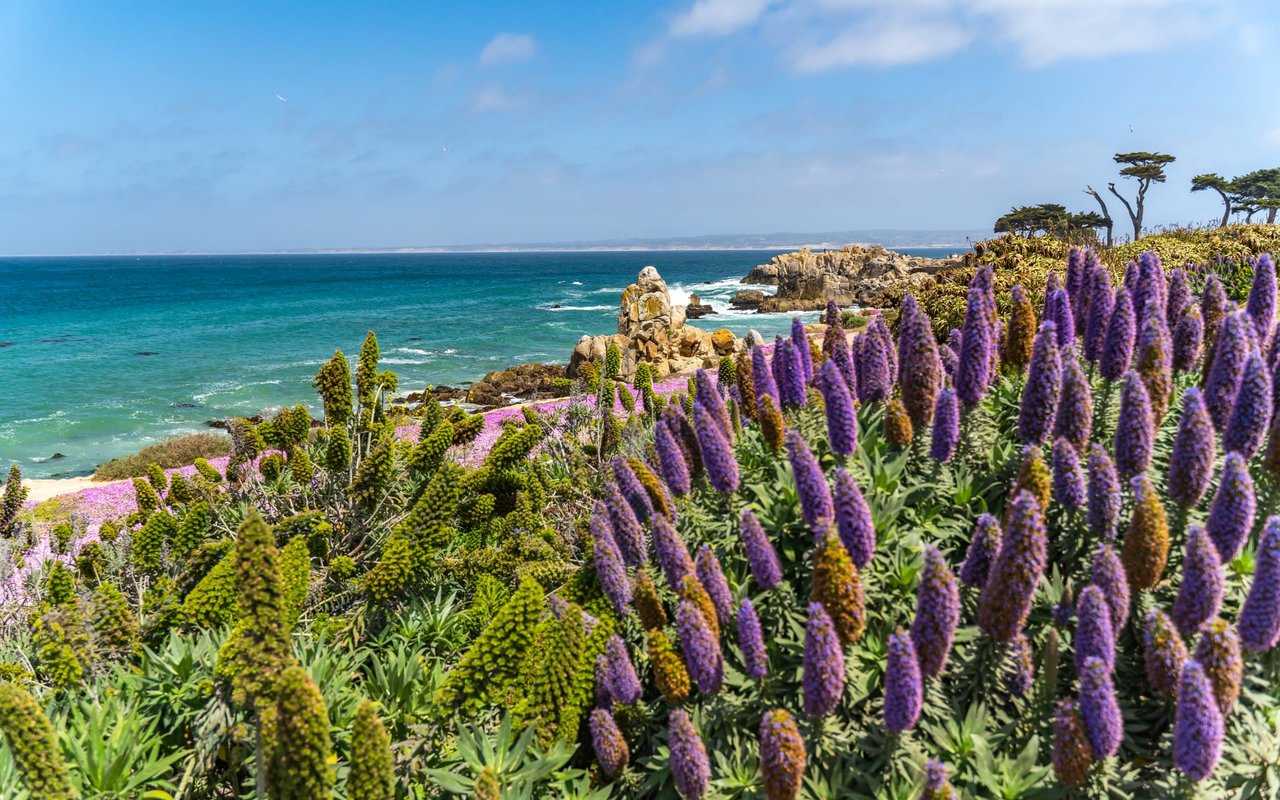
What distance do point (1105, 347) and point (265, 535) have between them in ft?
14.1

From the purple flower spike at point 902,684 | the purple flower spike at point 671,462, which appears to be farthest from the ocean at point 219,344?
the purple flower spike at point 902,684

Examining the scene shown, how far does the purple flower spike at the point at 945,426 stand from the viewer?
3.76 meters

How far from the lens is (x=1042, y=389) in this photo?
3.55 metres


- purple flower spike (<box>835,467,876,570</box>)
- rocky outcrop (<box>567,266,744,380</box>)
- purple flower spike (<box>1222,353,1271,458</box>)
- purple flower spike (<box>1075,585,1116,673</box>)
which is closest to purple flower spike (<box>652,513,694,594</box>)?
purple flower spike (<box>835,467,876,570</box>)

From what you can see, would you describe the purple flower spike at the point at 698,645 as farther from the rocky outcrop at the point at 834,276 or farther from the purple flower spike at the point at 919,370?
the rocky outcrop at the point at 834,276

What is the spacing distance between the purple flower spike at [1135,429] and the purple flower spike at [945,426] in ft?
2.42

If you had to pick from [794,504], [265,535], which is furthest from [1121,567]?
[265,535]

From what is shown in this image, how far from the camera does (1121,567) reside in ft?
8.71

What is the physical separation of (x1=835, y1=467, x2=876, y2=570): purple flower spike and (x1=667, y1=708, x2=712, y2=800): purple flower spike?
3.30ft

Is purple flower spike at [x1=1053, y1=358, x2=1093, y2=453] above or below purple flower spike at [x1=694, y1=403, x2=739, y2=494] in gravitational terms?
above

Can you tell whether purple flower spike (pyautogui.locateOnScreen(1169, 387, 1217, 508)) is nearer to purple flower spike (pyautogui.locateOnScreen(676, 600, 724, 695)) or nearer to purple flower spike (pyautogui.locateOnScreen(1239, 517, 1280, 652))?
purple flower spike (pyautogui.locateOnScreen(1239, 517, 1280, 652))

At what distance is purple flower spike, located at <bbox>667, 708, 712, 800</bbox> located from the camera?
2.64 metres

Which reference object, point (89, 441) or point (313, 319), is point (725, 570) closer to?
point (89, 441)

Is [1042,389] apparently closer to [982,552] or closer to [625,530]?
[982,552]
